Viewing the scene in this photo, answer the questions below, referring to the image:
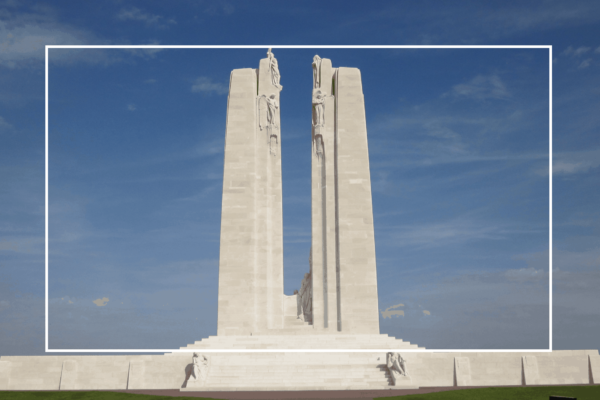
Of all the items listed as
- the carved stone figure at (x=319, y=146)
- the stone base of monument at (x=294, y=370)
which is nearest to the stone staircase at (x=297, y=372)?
the stone base of monument at (x=294, y=370)

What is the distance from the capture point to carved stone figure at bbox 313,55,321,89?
101ft

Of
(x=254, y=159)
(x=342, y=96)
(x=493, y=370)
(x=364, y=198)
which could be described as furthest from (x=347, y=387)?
(x=342, y=96)

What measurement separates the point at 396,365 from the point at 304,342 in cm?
437

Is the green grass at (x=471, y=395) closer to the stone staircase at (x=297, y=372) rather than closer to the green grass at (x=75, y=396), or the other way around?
the green grass at (x=75, y=396)

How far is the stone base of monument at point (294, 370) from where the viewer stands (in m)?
21.5

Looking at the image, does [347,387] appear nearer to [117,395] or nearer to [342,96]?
[117,395]

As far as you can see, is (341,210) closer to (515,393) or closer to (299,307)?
(299,307)

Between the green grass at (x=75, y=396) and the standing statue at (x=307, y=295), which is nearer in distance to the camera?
the green grass at (x=75, y=396)

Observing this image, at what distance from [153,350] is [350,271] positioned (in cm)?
1000

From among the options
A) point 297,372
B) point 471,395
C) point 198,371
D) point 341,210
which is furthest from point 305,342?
point 471,395

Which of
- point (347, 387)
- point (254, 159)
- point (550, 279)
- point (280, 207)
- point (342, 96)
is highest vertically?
point (342, 96)

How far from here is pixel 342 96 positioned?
30484 mm

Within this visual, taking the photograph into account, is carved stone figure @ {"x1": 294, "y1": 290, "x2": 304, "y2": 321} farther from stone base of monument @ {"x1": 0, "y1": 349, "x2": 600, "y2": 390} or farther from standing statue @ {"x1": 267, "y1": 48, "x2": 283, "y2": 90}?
standing statue @ {"x1": 267, "y1": 48, "x2": 283, "y2": 90}

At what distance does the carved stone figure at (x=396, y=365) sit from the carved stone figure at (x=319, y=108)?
13032mm
